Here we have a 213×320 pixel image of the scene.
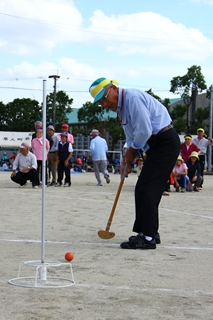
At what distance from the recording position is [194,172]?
52.3ft

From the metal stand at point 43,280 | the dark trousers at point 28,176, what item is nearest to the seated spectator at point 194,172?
the dark trousers at point 28,176

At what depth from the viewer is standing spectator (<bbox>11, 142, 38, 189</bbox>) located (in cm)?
1516

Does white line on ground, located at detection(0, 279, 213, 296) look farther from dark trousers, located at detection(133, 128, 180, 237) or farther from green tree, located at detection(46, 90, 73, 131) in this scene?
green tree, located at detection(46, 90, 73, 131)

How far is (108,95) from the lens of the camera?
5750 mm

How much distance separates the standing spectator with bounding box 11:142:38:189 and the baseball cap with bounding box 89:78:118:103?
30.9 ft

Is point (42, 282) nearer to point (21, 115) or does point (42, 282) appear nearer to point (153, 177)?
point (153, 177)

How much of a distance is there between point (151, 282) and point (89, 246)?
1.71 meters

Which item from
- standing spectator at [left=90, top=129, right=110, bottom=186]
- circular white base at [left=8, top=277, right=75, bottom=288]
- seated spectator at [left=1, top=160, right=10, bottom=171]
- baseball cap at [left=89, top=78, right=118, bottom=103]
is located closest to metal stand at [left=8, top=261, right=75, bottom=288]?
circular white base at [left=8, top=277, right=75, bottom=288]

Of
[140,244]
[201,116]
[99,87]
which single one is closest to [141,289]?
[140,244]

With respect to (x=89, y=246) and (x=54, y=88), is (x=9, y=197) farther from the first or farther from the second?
(x=54, y=88)

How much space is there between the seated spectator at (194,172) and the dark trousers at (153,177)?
9.79 m

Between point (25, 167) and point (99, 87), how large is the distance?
9.71 metres

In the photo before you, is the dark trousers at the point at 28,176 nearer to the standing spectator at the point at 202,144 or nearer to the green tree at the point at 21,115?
the standing spectator at the point at 202,144

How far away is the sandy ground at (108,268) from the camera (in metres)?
3.54
